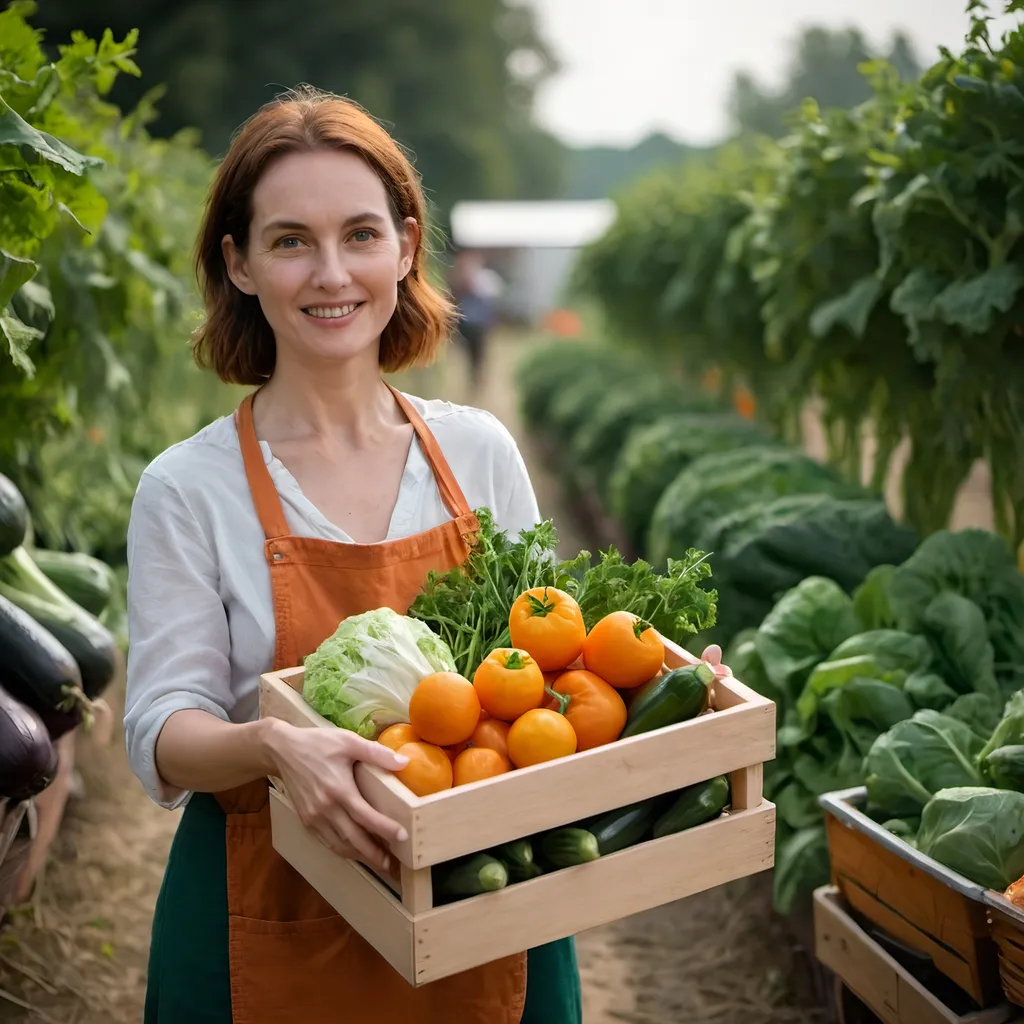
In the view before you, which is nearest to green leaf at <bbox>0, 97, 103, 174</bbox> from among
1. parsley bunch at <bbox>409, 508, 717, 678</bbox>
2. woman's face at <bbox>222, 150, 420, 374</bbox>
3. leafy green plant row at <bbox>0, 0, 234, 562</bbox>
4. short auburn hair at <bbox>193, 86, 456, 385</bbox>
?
leafy green plant row at <bbox>0, 0, 234, 562</bbox>

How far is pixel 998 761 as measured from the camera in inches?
109

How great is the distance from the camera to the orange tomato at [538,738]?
1.78 m

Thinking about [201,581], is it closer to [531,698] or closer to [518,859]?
[531,698]

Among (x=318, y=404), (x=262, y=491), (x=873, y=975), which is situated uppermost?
(x=318, y=404)

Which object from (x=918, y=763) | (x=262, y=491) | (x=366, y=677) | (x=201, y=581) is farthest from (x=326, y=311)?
(x=918, y=763)

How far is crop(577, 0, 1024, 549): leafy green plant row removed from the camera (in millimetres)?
3484

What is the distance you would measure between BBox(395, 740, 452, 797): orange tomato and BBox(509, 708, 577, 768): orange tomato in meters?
0.10

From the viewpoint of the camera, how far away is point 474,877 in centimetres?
173

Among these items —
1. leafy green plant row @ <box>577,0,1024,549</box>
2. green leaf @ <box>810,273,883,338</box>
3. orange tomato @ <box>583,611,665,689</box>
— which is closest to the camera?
orange tomato @ <box>583,611,665,689</box>

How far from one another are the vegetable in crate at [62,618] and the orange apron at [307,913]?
1903 mm

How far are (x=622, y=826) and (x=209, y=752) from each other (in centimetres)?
64

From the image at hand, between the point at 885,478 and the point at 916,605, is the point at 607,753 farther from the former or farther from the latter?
the point at 885,478

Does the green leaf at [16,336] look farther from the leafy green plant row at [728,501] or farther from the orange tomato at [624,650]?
the leafy green plant row at [728,501]

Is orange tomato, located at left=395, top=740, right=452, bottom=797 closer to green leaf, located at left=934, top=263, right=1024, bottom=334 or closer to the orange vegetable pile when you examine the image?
the orange vegetable pile
